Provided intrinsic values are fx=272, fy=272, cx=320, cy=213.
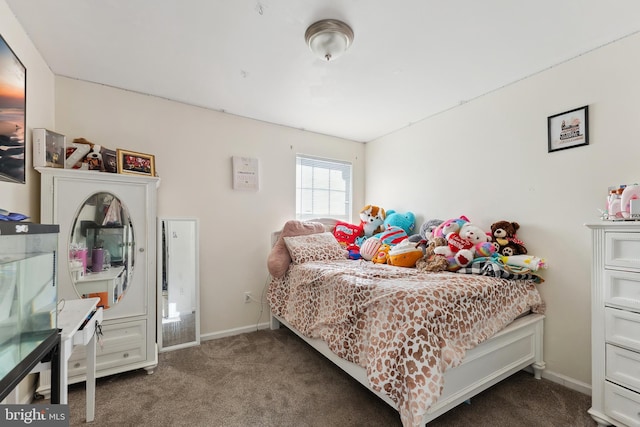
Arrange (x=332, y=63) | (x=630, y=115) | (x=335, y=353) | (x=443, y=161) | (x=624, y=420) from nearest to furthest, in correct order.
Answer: (x=624, y=420)
(x=630, y=115)
(x=335, y=353)
(x=332, y=63)
(x=443, y=161)

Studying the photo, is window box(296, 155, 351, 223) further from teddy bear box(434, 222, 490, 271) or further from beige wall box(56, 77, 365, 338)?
teddy bear box(434, 222, 490, 271)

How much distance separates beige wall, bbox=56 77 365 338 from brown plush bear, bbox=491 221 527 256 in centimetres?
204

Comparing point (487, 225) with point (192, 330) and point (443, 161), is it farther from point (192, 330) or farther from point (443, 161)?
point (192, 330)

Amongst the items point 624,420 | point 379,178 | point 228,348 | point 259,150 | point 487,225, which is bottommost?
point 228,348

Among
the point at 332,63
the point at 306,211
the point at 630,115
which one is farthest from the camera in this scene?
the point at 306,211

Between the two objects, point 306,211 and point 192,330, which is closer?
point 192,330

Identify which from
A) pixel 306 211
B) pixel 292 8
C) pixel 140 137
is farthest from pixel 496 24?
pixel 140 137

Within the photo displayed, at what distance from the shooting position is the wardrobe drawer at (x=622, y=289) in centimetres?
140

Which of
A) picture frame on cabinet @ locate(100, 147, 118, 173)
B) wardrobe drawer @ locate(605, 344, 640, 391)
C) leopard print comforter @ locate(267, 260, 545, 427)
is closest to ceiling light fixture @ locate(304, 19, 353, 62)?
leopard print comforter @ locate(267, 260, 545, 427)

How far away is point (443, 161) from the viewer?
279 cm

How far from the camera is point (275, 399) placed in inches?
69.2

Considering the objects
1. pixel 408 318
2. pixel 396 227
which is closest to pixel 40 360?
pixel 408 318

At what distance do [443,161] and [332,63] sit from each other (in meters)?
1.53
